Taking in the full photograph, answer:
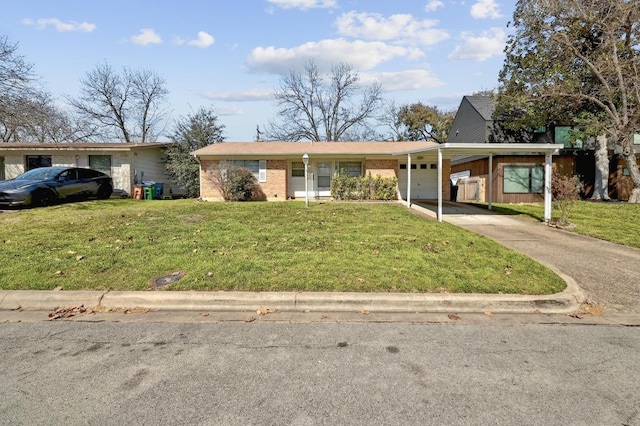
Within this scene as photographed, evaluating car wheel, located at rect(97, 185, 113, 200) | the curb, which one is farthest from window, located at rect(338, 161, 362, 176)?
the curb

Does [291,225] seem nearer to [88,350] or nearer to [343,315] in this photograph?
[343,315]

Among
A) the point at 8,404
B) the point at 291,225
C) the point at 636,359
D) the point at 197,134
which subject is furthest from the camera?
the point at 197,134

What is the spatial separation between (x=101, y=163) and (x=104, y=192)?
3.64 m

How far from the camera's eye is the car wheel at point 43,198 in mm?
12203

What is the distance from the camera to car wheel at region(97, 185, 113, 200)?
15.9 metres

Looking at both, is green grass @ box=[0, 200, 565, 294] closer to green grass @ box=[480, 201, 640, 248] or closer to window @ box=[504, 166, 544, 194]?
green grass @ box=[480, 201, 640, 248]

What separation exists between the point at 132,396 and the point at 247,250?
4.04 meters

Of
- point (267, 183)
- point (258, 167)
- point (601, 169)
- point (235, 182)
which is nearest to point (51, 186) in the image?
point (235, 182)

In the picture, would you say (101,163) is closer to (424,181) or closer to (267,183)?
(267,183)

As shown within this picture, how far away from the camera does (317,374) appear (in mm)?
2996

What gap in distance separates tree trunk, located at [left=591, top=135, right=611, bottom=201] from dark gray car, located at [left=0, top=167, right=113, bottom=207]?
82.1 ft

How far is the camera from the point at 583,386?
9.35 ft

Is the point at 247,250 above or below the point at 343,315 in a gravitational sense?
above

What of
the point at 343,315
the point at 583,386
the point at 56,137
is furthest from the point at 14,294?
the point at 56,137
